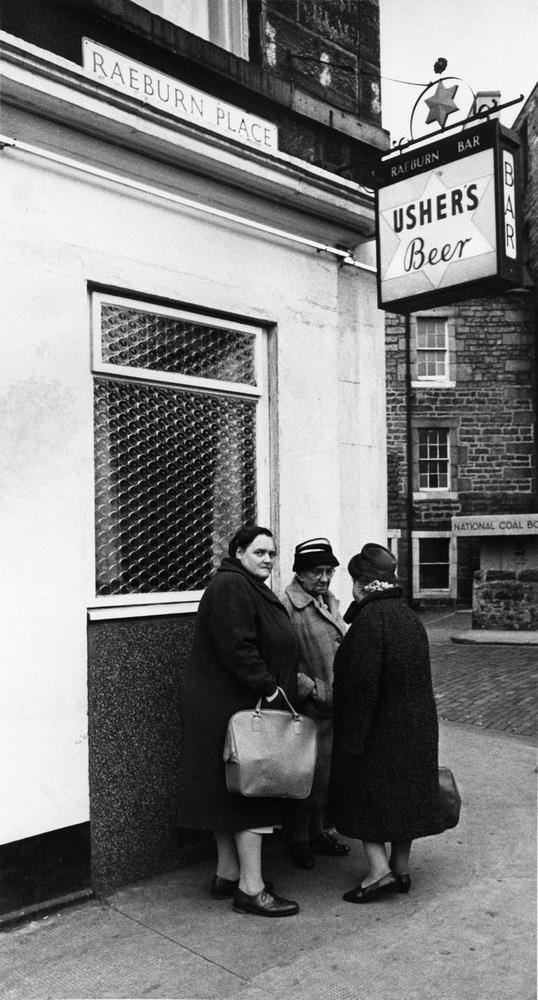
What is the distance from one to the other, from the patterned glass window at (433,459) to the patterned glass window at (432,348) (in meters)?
1.62

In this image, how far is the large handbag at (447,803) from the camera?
450 centimetres

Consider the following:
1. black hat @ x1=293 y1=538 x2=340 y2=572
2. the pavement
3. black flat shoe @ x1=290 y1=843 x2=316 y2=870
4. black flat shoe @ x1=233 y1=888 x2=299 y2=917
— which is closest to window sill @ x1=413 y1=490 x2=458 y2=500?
the pavement

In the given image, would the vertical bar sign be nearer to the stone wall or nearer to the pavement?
the pavement

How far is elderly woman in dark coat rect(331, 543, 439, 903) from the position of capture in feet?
14.3

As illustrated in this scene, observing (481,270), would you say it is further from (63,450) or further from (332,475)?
(63,450)

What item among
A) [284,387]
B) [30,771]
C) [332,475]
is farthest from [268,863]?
[284,387]

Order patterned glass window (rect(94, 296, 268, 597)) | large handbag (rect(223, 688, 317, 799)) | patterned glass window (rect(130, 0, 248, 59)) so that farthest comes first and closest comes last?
patterned glass window (rect(130, 0, 248, 59))
patterned glass window (rect(94, 296, 268, 597))
large handbag (rect(223, 688, 317, 799))

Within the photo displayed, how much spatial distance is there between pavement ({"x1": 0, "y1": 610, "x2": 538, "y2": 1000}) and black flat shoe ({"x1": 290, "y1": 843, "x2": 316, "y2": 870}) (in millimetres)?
56

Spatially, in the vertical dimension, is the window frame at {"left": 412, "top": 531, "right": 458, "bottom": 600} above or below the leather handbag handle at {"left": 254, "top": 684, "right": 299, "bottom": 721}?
below

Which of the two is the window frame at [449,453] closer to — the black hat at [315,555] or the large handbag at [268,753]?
the black hat at [315,555]

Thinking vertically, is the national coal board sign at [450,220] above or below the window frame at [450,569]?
above

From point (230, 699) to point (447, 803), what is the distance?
4.14ft

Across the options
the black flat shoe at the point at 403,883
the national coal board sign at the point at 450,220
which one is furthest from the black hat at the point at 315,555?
the national coal board sign at the point at 450,220

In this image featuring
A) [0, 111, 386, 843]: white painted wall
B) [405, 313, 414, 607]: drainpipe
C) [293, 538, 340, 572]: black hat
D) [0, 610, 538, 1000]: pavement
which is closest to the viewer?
[0, 610, 538, 1000]: pavement
